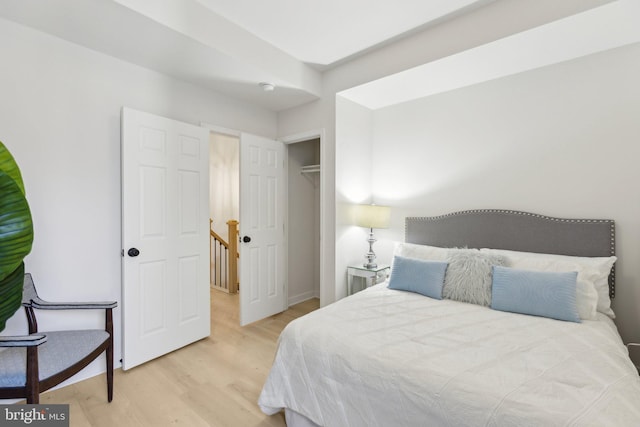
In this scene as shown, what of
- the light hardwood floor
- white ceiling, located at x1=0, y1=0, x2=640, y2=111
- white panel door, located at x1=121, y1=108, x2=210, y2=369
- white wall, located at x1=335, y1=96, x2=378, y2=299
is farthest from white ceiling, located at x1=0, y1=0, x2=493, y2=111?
the light hardwood floor

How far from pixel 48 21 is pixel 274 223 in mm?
2420

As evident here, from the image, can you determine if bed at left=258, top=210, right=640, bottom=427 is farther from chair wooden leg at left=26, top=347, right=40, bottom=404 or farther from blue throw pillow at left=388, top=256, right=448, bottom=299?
chair wooden leg at left=26, top=347, right=40, bottom=404

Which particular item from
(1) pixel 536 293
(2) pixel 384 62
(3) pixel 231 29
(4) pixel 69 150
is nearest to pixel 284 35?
(3) pixel 231 29

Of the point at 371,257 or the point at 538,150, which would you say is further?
the point at 371,257

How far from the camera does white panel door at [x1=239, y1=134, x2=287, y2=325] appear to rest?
3.17m

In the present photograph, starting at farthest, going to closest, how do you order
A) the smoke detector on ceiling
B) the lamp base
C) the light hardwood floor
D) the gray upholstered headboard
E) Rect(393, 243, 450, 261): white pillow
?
the lamp base → the smoke detector on ceiling → Rect(393, 243, 450, 261): white pillow → the gray upholstered headboard → the light hardwood floor

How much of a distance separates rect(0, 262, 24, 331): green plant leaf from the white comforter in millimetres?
1299

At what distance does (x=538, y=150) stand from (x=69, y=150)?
Answer: 365cm

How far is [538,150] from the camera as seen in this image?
2.51 m

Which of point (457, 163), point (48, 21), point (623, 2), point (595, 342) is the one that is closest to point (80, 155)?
point (48, 21)

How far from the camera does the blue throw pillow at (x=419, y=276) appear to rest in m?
2.35

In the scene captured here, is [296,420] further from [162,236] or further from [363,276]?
[162,236]

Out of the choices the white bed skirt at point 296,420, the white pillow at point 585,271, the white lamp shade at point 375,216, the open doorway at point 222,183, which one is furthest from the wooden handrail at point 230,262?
the white pillow at point 585,271

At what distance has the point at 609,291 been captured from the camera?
218 centimetres
